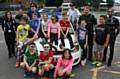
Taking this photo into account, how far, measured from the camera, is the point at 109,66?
34.8 ft

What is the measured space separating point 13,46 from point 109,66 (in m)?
3.57

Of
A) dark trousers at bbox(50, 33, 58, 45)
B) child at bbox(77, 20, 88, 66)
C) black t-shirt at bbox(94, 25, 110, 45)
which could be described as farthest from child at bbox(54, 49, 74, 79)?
black t-shirt at bbox(94, 25, 110, 45)

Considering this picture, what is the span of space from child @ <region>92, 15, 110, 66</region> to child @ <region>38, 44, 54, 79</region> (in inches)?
88.6

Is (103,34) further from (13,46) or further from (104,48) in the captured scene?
(13,46)

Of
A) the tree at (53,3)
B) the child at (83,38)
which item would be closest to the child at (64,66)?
the child at (83,38)

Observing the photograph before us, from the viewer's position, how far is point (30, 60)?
923 cm

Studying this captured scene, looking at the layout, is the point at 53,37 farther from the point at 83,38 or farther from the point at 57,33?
the point at 83,38

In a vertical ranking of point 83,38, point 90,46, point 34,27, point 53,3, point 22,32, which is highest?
point 34,27

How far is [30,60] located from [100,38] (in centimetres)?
262

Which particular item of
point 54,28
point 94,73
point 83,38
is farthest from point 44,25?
point 94,73

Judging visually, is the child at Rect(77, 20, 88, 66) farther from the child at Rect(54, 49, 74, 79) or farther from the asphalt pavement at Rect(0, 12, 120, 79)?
the child at Rect(54, 49, 74, 79)

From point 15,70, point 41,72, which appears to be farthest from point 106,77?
point 15,70

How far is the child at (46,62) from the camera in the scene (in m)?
8.82

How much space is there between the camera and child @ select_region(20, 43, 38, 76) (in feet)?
30.0
